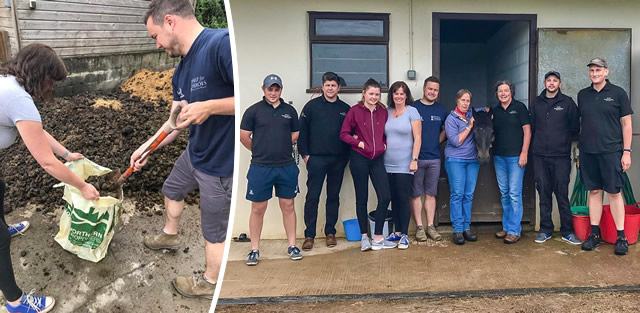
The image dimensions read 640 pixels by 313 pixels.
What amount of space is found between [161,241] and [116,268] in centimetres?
6

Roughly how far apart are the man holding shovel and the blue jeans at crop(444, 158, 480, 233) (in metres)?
3.46

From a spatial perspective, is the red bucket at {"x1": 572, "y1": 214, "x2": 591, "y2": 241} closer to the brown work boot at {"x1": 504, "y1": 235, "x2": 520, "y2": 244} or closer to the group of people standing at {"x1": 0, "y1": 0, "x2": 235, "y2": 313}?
the brown work boot at {"x1": 504, "y1": 235, "x2": 520, "y2": 244}

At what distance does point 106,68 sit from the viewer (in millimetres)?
669

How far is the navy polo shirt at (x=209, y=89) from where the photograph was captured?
673mm

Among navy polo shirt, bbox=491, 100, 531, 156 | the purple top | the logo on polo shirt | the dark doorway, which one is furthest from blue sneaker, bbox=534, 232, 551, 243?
the logo on polo shirt

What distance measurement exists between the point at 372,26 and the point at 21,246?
386 cm

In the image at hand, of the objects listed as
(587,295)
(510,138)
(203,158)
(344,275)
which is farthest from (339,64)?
(203,158)

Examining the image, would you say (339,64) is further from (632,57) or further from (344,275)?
(632,57)

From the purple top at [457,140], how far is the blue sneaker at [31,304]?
11.6 ft

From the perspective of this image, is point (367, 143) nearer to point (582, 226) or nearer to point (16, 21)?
point (582, 226)

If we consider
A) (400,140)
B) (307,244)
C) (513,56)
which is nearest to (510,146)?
(400,140)

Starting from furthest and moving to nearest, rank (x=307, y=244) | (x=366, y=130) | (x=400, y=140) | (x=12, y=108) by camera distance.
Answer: (x=307, y=244) < (x=400, y=140) < (x=366, y=130) < (x=12, y=108)

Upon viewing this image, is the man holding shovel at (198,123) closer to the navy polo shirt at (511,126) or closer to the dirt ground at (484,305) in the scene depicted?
the dirt ground at (484,305)

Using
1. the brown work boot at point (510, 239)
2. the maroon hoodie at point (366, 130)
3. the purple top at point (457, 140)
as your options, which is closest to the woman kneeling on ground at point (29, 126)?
the maroon hoodie at point (366, 130)
